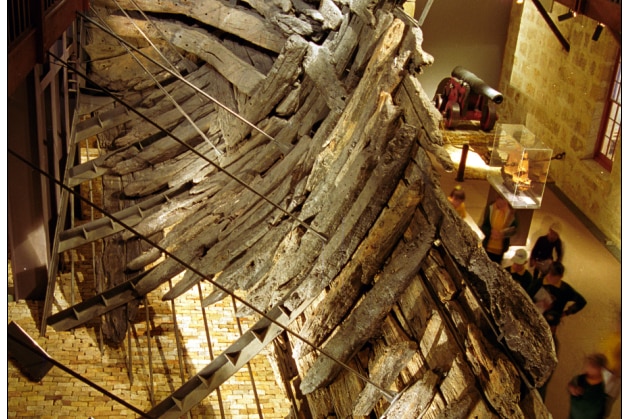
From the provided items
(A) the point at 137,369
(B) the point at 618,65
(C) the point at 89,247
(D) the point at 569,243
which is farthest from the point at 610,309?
(C) the point at 89,247

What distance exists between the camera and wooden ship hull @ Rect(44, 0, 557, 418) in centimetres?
447

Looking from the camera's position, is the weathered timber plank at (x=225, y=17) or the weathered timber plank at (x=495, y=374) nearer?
the weathered timber plank at (x=495, y=374)

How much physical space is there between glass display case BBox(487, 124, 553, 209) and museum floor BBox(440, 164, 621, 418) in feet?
1.62

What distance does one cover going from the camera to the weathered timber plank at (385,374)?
15.4 ft

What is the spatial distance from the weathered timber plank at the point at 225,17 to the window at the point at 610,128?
4423mm

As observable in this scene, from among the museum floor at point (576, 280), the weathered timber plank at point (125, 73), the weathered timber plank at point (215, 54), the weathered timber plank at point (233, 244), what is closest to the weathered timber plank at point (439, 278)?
the museum floor at point (576, 280)

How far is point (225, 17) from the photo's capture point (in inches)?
399

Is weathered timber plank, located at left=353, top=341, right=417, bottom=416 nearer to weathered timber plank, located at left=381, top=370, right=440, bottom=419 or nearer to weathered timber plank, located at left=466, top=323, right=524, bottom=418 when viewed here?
weathered timber plank, located at left=381, top=370, right=440, bottom=419

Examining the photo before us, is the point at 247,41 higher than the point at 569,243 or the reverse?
higher

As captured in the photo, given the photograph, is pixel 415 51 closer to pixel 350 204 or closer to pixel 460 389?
pixel 350 204

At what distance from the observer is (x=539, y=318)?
4.08 meters

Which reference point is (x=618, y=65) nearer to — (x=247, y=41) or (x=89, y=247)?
(x=247, y=41)

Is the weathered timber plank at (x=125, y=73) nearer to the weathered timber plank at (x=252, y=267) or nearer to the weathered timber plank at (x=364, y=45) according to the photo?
the weathered timber plank at (x=364, y=45)

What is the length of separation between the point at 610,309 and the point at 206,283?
4.07m
